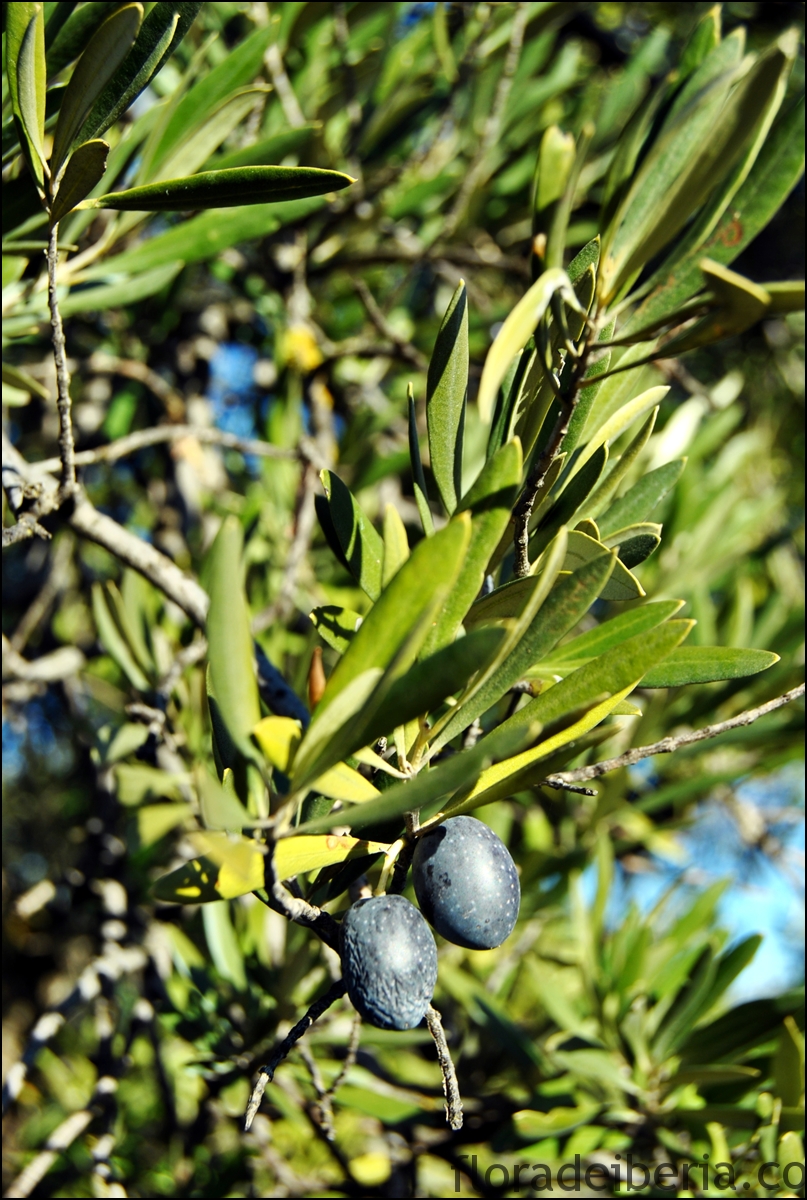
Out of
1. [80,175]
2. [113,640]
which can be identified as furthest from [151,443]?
[80,175]

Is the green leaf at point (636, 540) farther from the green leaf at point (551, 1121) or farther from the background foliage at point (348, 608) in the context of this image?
the green leaf at point (551, 1121)

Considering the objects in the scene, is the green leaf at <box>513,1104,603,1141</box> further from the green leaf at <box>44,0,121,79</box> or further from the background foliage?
the green leaf at <box>44,0,121,79</box>

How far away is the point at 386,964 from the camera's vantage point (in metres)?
0.53

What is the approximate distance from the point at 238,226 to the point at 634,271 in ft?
2.04

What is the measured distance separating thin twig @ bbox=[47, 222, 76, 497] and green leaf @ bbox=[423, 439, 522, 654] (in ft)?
1.22

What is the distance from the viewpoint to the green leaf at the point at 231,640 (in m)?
0.43

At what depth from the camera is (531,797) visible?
1828mm

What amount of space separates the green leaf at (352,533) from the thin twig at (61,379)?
0.79ft

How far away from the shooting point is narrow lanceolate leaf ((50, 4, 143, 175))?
22.8 inches

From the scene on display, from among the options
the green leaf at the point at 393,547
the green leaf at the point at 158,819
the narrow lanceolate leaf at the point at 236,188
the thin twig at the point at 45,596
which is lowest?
the thin twig at the point at 45,596

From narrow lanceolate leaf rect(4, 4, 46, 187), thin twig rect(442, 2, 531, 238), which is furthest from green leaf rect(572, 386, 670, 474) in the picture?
thin twig rect(442, 2, 531, 238)

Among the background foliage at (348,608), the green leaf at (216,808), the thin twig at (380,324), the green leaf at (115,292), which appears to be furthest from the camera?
the thin twig at (380,324)

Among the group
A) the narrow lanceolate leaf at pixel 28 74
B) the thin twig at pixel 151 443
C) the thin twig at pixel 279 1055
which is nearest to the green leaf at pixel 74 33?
the narrow lanceolate leaf at pixel 28 74

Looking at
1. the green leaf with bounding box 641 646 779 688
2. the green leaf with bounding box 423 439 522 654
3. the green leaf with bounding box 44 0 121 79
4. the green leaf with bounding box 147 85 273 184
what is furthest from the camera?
the green leaf with bounding box 147 85 273 184
